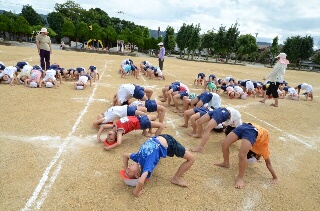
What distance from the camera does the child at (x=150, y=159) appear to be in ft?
10.9

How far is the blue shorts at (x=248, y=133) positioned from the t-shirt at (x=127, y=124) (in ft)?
6.62

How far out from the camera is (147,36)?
52.3 metres

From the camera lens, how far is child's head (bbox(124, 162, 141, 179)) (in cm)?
340

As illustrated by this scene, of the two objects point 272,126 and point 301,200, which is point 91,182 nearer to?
point 301,200

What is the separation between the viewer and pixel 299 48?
44.7 meters

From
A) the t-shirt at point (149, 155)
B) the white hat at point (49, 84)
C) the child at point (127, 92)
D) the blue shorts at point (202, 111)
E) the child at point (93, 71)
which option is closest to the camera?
the t-shirt at point (149, 155)

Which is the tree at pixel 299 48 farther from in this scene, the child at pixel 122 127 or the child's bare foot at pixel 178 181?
Result: the child's bare foot at pixel 178 181

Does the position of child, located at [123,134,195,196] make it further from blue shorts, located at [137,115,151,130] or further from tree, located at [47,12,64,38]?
tree, located at [47,12,64,38]

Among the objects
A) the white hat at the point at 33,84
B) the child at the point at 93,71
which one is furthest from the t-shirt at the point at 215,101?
the child at the point at 93,71

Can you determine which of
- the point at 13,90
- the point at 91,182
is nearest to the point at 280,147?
the point at 91,182

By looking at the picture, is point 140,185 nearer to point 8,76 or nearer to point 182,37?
point 8,76

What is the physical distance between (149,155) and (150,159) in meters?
0.06

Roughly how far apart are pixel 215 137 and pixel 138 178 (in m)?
2.79

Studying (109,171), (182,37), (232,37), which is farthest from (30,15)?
(109,171)
